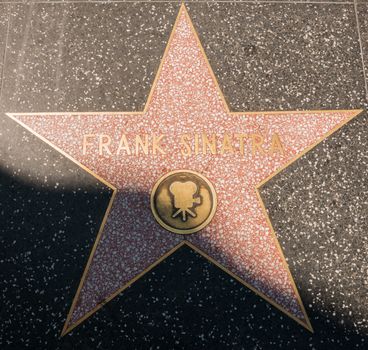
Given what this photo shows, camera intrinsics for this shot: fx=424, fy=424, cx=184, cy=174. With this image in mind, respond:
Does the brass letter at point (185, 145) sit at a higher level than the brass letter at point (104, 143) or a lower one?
higher

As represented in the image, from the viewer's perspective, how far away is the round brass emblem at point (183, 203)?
1.80 metres

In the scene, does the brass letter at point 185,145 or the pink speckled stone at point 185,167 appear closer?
the pink speckled stone at point 185,167

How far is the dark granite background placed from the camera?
68.0 inches

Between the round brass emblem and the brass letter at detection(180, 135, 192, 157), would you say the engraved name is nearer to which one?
the brass letter at detection(180, 135, 192, 157)

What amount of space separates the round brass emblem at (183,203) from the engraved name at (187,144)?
139mm

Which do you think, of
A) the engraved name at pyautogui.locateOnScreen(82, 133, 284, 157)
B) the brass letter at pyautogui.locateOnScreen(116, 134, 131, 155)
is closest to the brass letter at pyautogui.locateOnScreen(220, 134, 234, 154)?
the engraved name at pyautogui.locateOnScreen(82, 133, 284, 157)

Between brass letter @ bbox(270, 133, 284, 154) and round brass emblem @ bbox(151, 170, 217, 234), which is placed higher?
brass letter @ bbox(270, 133, 284, 154)

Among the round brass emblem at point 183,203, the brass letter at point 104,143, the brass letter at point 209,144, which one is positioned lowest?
the round brass emblem at point 183,203

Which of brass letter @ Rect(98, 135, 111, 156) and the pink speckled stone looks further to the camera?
brass letter @ Rect(98, 135, 111, 156)

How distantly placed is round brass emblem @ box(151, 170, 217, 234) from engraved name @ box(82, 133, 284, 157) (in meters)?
0.14

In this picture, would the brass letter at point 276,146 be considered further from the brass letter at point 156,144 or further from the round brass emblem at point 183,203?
the brass letter at point 156,144

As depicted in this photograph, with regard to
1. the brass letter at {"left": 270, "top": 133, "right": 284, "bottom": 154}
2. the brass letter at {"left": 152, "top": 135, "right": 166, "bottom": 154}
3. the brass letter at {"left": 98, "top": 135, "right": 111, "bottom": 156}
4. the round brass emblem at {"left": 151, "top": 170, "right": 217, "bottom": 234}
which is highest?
the brass letter at {"left": 270, "top": 133, "right": 284, "bottom": 154}

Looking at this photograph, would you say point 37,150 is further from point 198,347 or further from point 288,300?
point 288,300

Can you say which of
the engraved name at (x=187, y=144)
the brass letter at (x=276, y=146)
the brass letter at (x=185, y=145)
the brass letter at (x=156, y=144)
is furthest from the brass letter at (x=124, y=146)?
the brass letter at (x=276, y=146)
